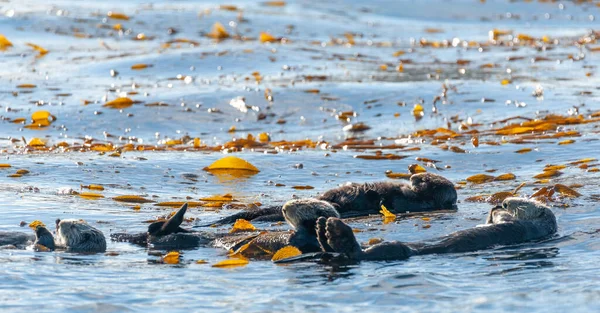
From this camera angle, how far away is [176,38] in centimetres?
1764

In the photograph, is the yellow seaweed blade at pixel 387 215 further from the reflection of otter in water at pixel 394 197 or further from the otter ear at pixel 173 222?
the otter ear at pixel 173 222

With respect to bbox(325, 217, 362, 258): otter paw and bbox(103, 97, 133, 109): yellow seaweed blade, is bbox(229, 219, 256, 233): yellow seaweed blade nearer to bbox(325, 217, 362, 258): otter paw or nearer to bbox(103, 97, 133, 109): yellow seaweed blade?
bbox(325, 217, 362, 258): otter paw

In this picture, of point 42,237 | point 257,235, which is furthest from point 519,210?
point 42,237

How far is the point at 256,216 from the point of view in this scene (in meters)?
5.87

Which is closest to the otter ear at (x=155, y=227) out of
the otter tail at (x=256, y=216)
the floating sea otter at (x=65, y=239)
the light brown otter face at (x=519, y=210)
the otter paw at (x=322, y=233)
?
the floating sea otter at (x=65, y=239)

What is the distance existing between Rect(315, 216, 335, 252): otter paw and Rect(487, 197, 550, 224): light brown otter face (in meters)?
1.13

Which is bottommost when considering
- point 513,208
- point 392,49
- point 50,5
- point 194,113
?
point 513,208

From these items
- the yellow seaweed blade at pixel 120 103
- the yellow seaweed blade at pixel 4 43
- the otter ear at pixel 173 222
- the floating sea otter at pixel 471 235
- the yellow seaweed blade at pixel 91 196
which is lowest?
the floating sea otter at pixel 471 235

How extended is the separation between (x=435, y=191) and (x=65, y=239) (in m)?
2.47

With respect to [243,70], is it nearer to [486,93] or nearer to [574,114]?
[486,93]

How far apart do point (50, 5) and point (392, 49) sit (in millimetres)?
7286

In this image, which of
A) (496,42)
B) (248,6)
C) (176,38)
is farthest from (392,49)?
(248,6)

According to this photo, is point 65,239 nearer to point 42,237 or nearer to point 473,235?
point 42,237

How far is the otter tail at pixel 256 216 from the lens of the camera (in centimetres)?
580
